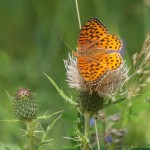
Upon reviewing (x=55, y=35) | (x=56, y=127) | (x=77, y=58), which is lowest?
(x=56, y=127)

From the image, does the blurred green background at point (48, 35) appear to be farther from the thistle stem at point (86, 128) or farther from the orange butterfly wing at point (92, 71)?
the orange butterfly wing at point (92, 71)

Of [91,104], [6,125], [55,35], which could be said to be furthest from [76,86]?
[55,35]

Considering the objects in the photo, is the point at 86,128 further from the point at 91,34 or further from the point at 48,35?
the point at 48,35

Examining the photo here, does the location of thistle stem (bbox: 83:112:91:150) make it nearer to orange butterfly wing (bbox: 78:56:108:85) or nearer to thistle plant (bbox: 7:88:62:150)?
thistle plant (bbox: 7:88:62:150)

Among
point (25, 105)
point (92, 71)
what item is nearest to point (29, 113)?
point (25, 105)

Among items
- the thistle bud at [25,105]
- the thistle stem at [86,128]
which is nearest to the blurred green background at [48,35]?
the thistle bud at [25,105]

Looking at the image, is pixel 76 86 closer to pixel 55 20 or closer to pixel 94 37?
pixel 94 37
